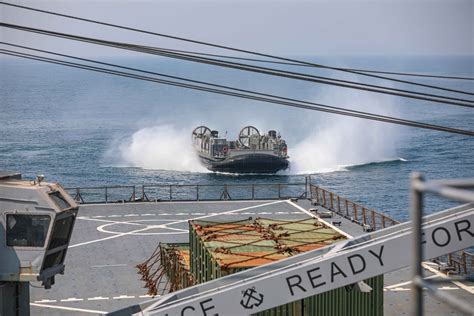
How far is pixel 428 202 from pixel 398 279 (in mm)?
45947

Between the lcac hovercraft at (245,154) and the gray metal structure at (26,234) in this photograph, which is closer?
the gray metal structure at (26,234)

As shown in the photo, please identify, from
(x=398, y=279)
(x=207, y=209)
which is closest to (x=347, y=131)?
(x=207, y=209)

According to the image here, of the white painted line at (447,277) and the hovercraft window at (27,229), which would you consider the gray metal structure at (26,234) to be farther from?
the white painted line at (447,277)

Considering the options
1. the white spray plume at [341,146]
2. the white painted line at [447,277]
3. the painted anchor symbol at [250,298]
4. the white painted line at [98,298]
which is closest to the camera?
the painted anchor symbol at [250,298]

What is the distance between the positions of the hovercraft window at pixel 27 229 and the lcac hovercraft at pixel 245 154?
71.1 m

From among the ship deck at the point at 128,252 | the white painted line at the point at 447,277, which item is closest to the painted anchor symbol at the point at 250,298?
the ship deck at the point at 128,252

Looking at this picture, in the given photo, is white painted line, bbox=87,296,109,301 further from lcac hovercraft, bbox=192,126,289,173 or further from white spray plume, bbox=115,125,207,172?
white spray plume, bbox=115,125,207,172

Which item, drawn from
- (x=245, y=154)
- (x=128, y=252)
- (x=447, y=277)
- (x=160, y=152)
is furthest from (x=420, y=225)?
(x=160, y=152)

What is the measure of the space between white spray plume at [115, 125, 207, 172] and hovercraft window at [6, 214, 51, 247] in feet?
260

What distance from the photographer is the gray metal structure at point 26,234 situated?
67.0ft

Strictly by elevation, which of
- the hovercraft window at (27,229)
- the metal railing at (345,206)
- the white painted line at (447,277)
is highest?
the hovercraft window at (27,229)

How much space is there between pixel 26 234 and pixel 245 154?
72.7 meters

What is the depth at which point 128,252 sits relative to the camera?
116 ft

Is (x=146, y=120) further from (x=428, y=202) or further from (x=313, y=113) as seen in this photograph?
(x=428, y=202)
